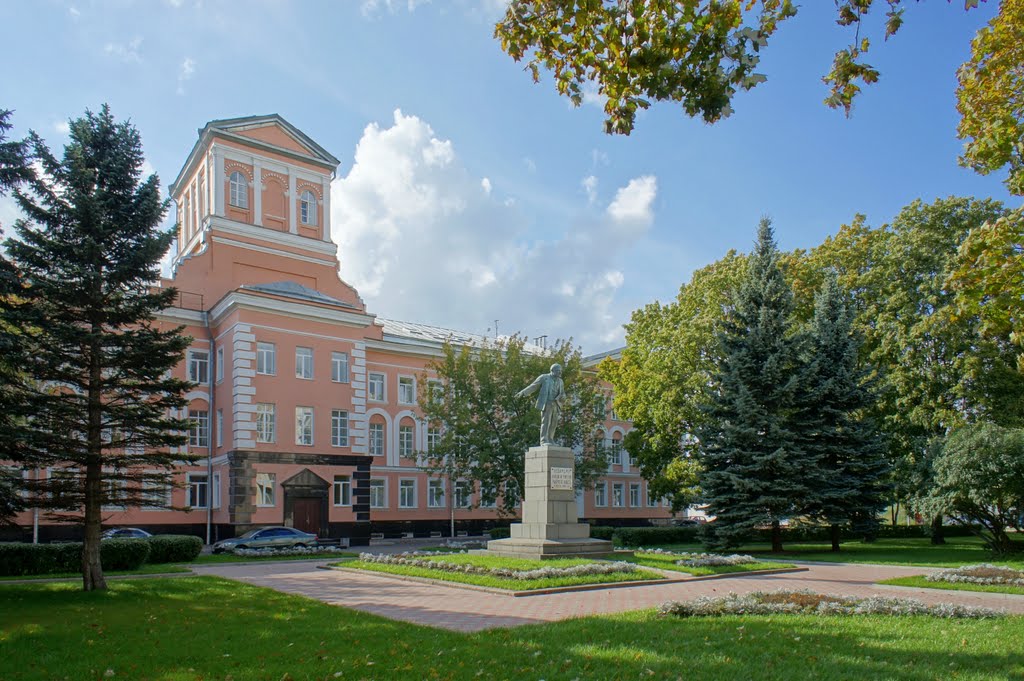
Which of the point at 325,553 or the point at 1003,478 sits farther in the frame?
the point at 325,553

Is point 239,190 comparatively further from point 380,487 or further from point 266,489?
point 380,487

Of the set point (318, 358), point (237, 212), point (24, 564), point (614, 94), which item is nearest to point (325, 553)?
point (24, 564)

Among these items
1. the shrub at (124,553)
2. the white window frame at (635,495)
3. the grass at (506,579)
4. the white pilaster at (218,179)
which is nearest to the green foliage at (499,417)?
the white pilaster at (218,179)

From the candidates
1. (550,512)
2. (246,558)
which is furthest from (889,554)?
(246,558)

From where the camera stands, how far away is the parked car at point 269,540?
2966cm

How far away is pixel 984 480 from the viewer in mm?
21859

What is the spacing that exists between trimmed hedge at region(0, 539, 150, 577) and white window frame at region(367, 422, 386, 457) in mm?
22043

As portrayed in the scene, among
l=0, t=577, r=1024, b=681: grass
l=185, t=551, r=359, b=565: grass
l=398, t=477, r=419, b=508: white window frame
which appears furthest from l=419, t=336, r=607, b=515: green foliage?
l=0, t=577, r=1024, b=681: grass

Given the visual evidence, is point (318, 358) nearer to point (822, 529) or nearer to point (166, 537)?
point (166, 537)

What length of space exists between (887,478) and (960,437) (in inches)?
219

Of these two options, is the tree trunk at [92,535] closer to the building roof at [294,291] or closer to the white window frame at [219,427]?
the white window frame at [219,427]

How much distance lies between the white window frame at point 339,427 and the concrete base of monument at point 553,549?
18.3m

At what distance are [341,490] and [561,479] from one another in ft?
61.6

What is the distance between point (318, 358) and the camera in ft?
125
